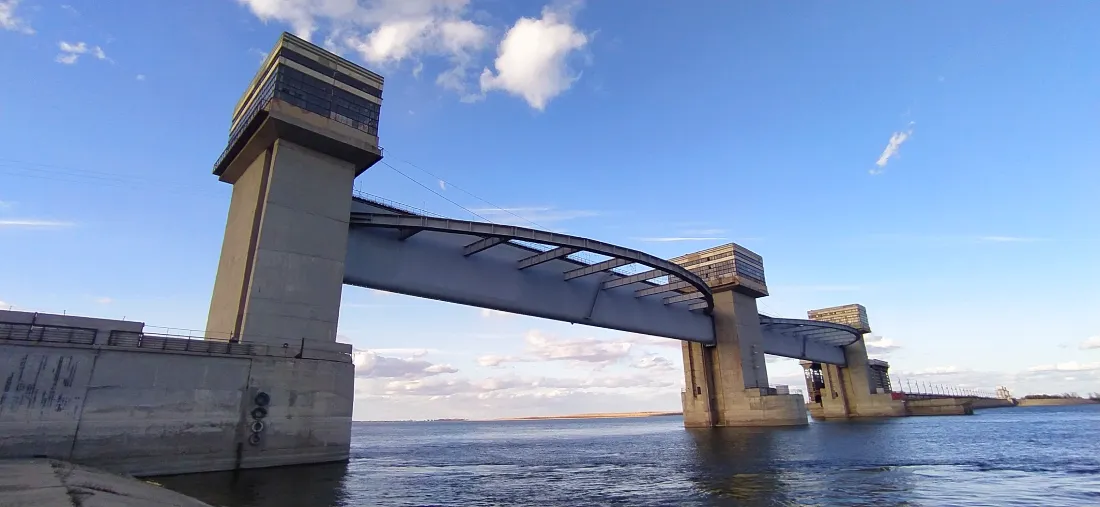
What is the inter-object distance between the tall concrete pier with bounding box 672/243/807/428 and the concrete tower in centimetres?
4794

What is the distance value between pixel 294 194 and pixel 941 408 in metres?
144

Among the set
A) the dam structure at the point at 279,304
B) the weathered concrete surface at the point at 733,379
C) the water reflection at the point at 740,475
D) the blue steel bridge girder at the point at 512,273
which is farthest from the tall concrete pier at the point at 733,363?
the water reflection at the point at 740,475

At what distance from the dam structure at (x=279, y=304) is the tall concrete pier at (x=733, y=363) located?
63.8ft

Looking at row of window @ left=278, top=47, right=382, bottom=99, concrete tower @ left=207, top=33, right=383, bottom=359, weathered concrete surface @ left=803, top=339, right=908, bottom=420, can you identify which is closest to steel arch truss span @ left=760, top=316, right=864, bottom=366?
weathered concrete surface @ left=803, top=339, right=908, bottom=420

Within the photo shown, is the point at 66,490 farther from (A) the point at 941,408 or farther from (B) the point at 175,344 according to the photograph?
(A) the point at 941,408

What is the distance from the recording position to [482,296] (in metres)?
41.9

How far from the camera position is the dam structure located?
21.2 metres

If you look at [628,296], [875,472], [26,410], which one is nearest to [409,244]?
[26,410]

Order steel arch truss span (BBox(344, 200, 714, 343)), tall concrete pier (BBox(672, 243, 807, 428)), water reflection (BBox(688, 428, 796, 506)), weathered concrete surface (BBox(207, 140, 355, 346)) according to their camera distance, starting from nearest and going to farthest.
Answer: water reflection (BBox(688, 428, 796, 506)), weathered concrete surface (BBox(207, 140, 355, 346)), steel arch truss span (BBox(344, 200, 714, 343)), tall concrete pier (BBox(672, 243, 807, 428))

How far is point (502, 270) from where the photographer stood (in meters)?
43.9

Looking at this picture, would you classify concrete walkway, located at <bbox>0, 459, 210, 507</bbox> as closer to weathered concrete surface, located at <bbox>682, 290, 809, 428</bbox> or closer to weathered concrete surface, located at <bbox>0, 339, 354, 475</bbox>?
weathered concrete surface, located at <bbox>0, 339, 354, 475</bbox>

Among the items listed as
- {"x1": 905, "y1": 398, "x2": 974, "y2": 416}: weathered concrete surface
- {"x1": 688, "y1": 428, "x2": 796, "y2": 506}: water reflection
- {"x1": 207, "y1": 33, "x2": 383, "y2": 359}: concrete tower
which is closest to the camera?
{"x1": 688, "y1": 428, "x2": 796, "y2": 506}: water reflection

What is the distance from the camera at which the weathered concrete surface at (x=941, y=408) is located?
121812 mm

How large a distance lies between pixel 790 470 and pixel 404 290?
85.2ft
